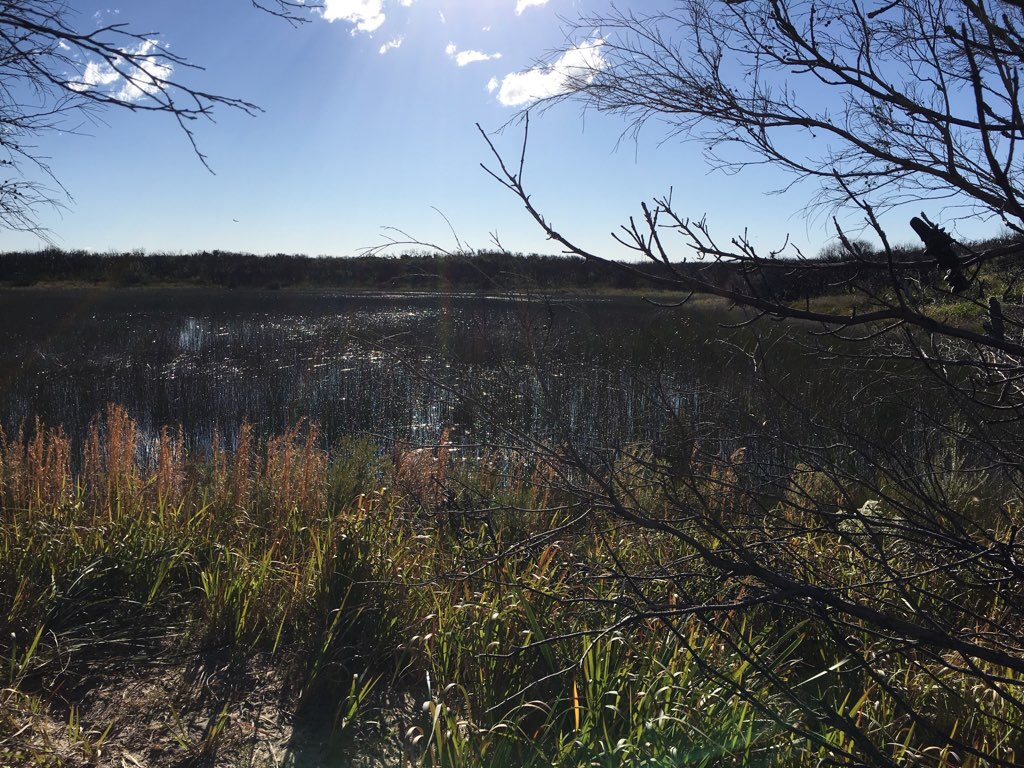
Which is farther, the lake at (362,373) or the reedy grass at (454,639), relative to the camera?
the lake at (362,373)

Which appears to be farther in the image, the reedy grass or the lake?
the lake

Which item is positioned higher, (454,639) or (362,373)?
(362,373)

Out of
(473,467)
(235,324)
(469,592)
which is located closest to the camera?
(469,592)

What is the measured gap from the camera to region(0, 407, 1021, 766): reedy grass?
2.51 m

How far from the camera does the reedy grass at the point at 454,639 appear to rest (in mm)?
2512

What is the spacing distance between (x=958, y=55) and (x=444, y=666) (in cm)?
287

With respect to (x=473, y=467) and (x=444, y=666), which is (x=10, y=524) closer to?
(x=444, y=666)

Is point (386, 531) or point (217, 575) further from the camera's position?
point (386, 531)

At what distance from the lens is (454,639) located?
335 centimetres

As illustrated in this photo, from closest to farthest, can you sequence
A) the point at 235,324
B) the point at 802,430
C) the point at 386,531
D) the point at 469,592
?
the point at 469,592 < the point at 386,531 < the point at 802,430 < the point at 235,324

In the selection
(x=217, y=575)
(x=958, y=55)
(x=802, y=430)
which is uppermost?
(x=958, y=55)

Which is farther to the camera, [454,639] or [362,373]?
[362,373]

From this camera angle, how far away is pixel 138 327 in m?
21.4

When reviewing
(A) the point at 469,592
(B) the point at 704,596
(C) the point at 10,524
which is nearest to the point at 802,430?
(B) the point at 704,596
